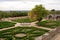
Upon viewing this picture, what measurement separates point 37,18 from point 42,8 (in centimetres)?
152

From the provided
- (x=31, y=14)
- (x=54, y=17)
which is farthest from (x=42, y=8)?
(x=54, y=17)

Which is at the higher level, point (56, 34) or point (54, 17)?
point (56, 34)

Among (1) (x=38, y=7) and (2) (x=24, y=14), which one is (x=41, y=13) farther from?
(2) (x=24, y=14)

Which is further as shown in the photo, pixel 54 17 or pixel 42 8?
pixel 54 17

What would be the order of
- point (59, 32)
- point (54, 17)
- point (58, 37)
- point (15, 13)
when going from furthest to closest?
point (15, 13) → point (54, 17) → point (59, 32) → point (58, 37)

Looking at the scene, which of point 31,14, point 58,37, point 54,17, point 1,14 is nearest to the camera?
point 58,37

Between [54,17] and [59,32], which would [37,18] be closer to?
[54,17]

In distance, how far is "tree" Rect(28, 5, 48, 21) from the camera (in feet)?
65.4

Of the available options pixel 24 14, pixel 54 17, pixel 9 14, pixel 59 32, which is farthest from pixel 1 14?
pixel 59 32

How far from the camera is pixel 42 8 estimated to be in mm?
20781

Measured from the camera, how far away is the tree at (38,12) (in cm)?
1994

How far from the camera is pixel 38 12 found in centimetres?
2038

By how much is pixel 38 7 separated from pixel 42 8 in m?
0.49

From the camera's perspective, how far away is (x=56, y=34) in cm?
1025
